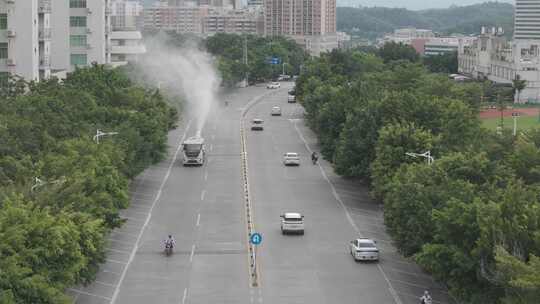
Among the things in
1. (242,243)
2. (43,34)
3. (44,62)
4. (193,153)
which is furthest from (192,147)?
(242,243)

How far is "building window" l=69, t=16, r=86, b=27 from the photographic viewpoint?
351 ft

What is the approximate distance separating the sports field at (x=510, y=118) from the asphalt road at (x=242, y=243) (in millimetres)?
40513

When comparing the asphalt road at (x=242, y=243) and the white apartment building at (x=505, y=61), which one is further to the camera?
the white apartment building at (x=505, y=61)

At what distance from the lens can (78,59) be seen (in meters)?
108

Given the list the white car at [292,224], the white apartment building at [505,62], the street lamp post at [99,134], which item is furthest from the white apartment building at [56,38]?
the white apartment building at [505,62]

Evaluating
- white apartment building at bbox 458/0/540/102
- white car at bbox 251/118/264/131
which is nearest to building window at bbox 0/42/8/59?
white car at bbox 251/118/264/131

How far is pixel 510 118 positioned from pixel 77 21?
51286mm

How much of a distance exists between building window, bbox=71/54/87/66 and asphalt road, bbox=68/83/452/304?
26273mm

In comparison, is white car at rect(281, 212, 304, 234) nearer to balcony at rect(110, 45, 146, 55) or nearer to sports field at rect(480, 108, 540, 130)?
A: sports field at rect(480, 108, 540, 130)

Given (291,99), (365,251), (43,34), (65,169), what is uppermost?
(43,34)

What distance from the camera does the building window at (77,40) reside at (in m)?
107

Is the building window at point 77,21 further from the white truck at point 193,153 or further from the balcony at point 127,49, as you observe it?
the white truck at point 193,153

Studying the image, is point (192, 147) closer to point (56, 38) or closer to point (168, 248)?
point (168, 248)

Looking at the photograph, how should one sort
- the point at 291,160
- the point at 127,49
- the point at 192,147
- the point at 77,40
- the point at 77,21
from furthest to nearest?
the point at 127,49 < the point at 77,21 < the point at 77,40 < the point at 291,160 < the point at 192,147
